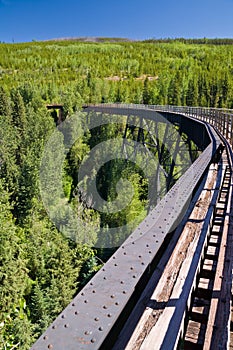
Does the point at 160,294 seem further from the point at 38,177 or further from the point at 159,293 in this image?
the point at 38,177

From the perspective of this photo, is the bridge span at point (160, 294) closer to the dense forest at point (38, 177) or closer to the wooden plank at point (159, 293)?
the wooden plank at point (159, 293)

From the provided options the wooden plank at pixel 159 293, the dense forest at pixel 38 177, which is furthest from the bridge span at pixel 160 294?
the dense forest at pixel 38 177

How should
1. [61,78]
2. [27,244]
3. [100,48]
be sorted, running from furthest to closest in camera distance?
[100,48] < [61,78] < [27,244]

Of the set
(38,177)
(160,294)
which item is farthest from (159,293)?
(38,177)

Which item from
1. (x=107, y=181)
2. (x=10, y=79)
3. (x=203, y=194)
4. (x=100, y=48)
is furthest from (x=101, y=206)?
(x=100, y=48)

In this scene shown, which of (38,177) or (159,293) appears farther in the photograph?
(38,177)

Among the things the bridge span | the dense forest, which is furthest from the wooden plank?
the dense forest

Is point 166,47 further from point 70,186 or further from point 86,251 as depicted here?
point 86,251
